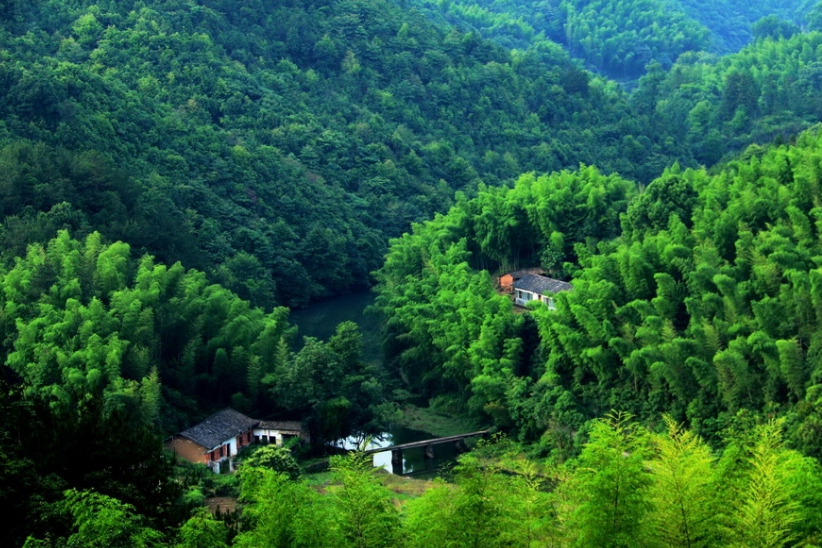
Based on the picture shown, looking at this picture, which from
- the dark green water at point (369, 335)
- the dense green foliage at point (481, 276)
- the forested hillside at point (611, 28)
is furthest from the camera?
the forested hillside at point (611, 28)

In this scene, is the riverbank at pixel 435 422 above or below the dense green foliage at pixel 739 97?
below

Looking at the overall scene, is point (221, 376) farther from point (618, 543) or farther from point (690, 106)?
point (690, 106)

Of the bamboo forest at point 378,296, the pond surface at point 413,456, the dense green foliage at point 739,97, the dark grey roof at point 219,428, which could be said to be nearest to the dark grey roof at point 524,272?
the bamboo forest at point 378,296

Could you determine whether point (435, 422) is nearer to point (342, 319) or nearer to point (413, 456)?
point (413, 456)

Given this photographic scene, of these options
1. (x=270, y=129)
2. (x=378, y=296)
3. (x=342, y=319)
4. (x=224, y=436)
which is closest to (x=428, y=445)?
(x=224, y=436)

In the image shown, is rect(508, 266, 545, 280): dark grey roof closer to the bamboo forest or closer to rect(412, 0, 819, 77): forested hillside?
the bamboo forest

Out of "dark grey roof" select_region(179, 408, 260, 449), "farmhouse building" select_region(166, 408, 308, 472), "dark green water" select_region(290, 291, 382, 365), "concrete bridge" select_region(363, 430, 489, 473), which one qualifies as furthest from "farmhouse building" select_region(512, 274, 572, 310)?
"dark grey roof" select_region(179, 408, 260, 449)

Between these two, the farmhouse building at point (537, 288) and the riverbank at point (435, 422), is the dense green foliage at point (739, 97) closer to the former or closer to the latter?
the farmhouse building at point (537, 288)
